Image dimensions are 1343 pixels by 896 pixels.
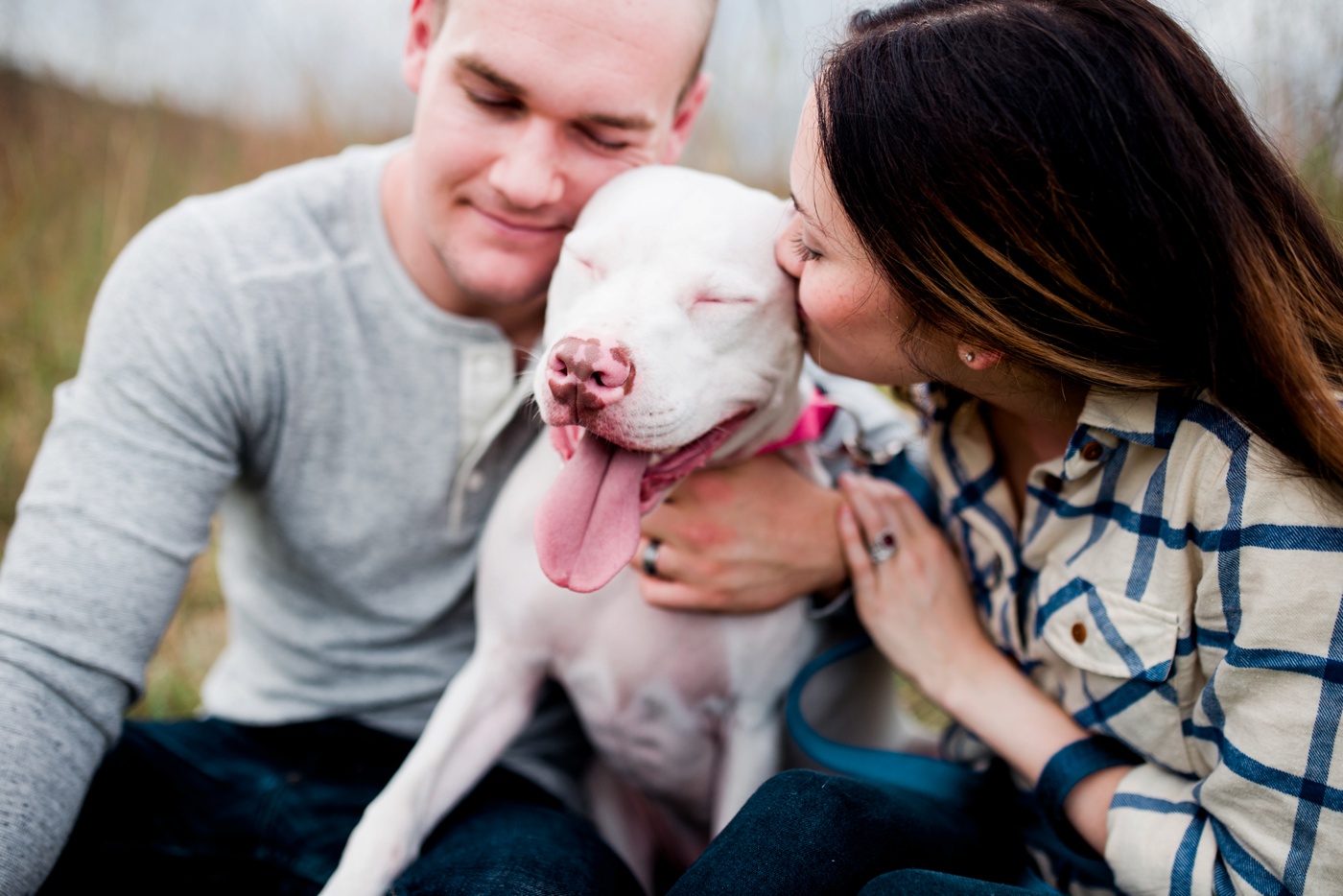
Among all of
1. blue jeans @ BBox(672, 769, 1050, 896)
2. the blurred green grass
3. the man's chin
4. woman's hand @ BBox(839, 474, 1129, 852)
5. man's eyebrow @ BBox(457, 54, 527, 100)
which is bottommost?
the blurred green grass

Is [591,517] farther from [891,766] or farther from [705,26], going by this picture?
[705,26]

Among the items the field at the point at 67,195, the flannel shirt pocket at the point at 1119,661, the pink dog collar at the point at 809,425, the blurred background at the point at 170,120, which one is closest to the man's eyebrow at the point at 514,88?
the pink dog collar at the point at 809,425

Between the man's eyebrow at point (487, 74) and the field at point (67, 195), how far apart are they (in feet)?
7.30

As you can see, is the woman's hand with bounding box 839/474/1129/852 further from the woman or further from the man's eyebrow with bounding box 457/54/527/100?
the man's eyebrow with bounding box 457/54/527/100

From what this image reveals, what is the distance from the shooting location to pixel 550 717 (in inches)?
81.3

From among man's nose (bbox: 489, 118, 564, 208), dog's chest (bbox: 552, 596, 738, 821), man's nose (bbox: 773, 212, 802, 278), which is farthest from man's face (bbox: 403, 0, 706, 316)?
dog's chest (bbox: 552, 596, 738, 821)

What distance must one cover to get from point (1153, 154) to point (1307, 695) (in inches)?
26.0

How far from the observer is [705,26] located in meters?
1.87

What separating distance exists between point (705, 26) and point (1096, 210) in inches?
38.8

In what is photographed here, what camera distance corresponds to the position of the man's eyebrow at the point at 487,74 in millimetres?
1623

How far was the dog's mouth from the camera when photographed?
1.44 metres

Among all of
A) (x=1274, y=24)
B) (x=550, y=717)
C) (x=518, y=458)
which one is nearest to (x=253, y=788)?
(x=550, y=717)

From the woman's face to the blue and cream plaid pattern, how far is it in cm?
28

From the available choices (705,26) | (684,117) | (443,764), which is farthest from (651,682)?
(705,26)
